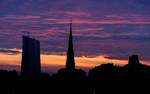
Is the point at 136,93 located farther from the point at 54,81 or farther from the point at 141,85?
the point at 54,81

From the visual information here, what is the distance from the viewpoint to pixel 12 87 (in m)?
151

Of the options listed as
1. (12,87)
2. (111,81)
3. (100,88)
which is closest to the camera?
(12,87)

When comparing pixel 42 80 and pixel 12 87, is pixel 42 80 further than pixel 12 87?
Yes

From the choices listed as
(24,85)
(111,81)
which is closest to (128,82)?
(111,81)

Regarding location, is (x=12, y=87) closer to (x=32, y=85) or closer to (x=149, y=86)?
(x=32, y=85)

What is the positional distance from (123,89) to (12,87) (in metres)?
33.3

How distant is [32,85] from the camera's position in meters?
172

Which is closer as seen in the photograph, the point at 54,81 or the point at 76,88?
the point at 76,88

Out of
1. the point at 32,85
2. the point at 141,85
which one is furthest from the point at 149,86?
the point at 32,85

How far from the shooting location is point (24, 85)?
542 feet

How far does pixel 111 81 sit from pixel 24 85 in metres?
33.6

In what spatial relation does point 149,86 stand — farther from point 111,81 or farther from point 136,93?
point 111,81

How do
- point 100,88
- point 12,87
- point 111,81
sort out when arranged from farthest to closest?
point 111,81
point 100,88
point 12,87

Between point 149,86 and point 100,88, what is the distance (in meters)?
14.3
